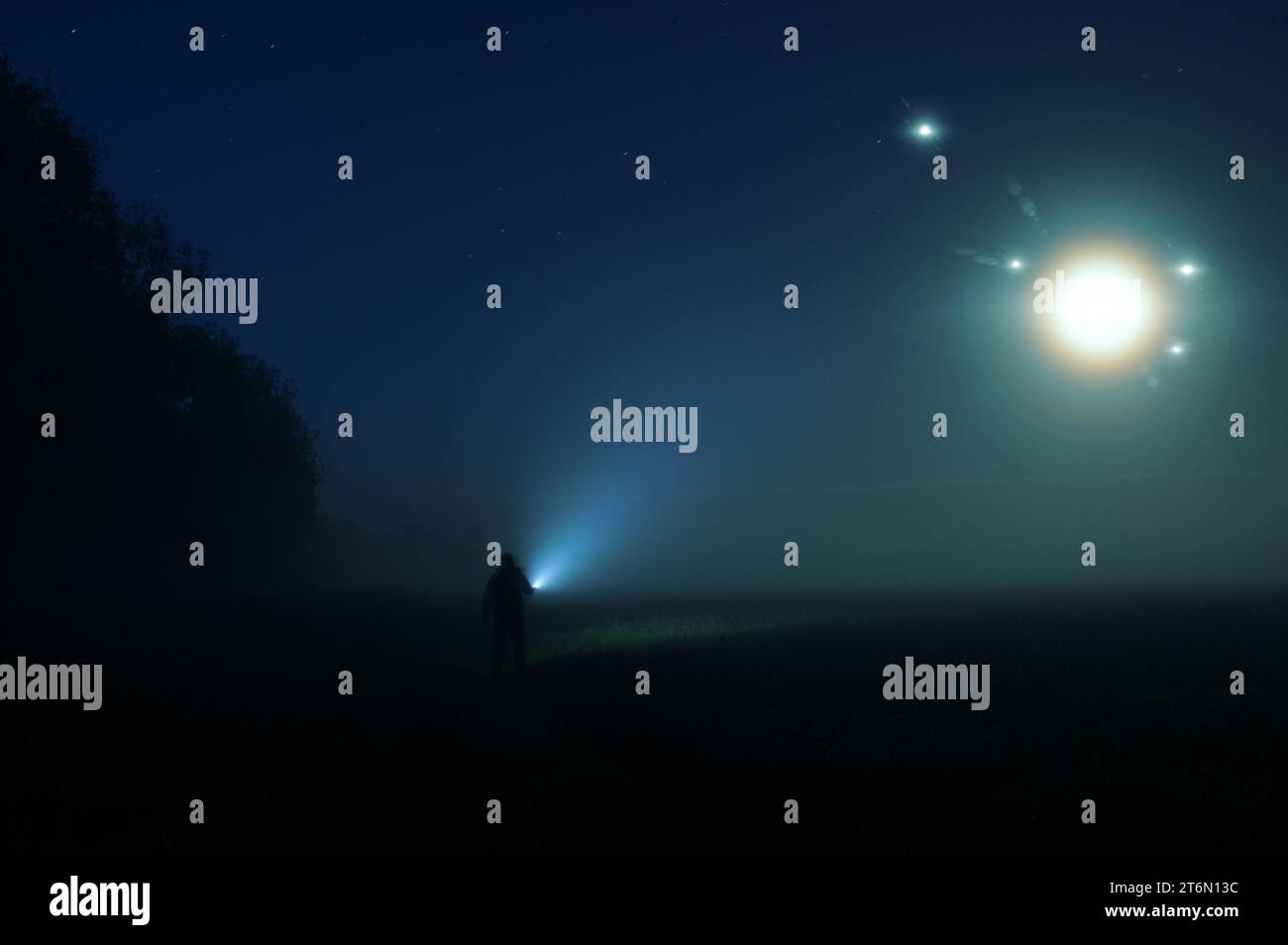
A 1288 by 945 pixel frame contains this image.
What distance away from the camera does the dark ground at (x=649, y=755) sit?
8.88m

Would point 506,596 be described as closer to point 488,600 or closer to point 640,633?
point 488,600

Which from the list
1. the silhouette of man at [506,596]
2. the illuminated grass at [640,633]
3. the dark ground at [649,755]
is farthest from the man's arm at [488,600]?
the illuminated grass at [640,633]

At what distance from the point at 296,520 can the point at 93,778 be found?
150 feet

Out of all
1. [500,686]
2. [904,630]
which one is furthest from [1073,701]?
[904,630]

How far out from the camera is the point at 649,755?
11.8m

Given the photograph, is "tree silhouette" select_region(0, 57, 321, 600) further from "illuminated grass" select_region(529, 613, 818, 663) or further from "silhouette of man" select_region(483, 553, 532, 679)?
"silhouette of man" select_region(483, 553, 532, 679)

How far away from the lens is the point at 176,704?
53.2 ft

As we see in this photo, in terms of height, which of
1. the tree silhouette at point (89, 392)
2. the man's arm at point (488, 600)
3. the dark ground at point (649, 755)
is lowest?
the dark ground at point (649, 755)

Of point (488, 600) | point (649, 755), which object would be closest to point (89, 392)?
point (488, 600)

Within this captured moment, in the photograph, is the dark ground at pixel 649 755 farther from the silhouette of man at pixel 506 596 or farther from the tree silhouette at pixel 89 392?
the tree silhouette at pixel 89 392

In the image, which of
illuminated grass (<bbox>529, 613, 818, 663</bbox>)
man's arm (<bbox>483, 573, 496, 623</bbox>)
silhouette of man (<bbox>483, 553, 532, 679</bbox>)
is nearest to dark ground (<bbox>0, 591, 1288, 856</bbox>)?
illuminated grass (<bbox>529, 613, 818, 663</bbox>)

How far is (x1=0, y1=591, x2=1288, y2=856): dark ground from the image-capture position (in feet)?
29.1

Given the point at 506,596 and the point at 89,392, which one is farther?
the point at 89,392
